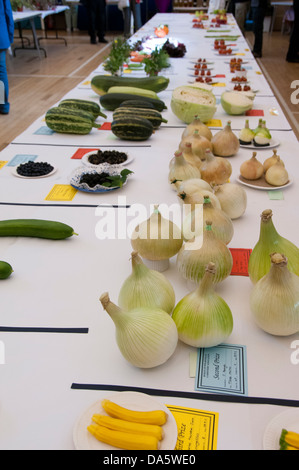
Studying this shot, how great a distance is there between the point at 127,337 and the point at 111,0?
7993 millimetres

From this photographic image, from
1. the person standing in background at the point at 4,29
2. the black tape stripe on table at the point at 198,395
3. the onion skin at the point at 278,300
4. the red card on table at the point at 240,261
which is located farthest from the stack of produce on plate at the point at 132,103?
the person standing in background at the point at 4,29

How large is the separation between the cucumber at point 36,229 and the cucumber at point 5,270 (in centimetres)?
19

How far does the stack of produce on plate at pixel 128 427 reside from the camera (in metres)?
0.64

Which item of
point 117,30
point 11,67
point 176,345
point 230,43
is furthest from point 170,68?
point 117,30

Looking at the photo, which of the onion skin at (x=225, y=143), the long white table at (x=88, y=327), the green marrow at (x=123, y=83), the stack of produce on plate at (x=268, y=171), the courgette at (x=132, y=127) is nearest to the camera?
the long white table at (x=88, y=327)

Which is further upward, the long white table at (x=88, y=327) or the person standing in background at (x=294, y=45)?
the long white table at (x=88, y=327)

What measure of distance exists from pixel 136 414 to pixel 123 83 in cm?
219

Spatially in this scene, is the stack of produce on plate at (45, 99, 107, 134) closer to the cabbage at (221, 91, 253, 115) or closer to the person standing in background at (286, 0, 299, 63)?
the cabbage at (221, 91, 253, 115)

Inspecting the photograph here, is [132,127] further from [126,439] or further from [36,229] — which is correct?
[126,439]

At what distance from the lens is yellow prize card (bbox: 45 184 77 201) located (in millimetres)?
1470

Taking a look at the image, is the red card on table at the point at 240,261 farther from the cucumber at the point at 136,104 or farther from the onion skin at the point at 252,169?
the cucumber at the point at 136,104

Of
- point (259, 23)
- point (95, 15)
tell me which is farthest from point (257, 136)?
point (95, 15)

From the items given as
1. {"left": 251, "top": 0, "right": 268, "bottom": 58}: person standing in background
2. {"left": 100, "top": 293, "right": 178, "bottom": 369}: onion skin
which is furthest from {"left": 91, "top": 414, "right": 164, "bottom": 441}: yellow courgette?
{"left": 251, "top": 0, "right": 268, "bottom": 58}: person standing in background

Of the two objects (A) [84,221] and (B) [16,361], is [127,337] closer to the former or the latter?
(B) [16,361]
